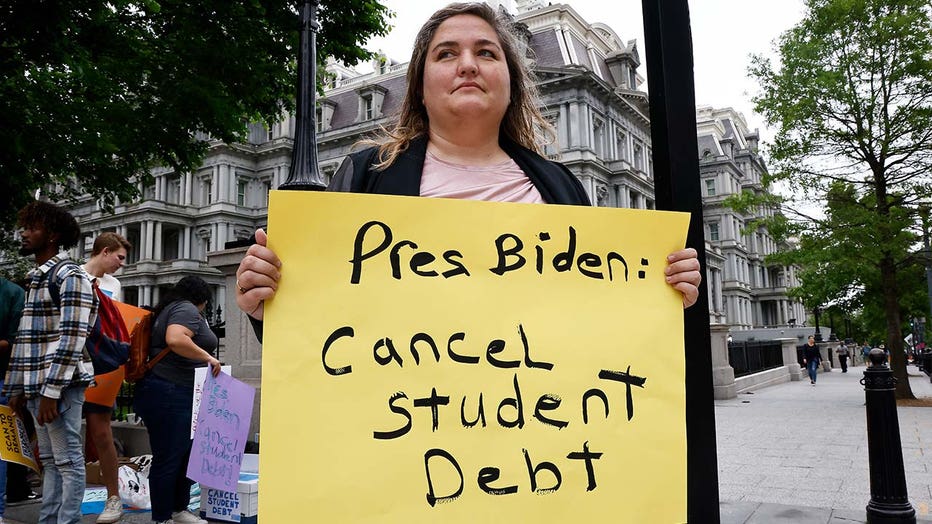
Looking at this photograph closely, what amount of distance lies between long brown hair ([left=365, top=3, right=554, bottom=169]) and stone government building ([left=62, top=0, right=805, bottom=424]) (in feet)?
108

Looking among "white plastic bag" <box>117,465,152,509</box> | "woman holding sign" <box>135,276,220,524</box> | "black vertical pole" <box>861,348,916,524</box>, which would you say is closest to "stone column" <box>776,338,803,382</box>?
"black vertical pole" <box>861,348,916,524</box>

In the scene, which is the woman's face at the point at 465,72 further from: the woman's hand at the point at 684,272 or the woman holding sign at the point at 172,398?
the woman holding sign at the point at 172,398

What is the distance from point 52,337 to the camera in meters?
4.05

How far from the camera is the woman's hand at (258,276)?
1.51m

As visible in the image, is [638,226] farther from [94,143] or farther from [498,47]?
[94,143]

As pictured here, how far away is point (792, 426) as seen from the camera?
1090 centimetres

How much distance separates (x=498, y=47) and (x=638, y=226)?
673mm

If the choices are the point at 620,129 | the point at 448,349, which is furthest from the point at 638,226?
the point at 620,129

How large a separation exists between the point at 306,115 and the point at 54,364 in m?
2.61

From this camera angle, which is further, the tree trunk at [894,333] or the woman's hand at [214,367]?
the tree trunk at [894,333]

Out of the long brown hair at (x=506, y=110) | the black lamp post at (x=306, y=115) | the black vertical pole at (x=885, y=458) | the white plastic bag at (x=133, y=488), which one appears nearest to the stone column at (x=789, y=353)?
the black vertical pole at (x=885, y=458)

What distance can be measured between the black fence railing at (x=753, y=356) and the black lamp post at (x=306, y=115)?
15.2 meters

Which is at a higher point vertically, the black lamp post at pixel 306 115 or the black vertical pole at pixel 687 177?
the black lamp post at pixel 306 115

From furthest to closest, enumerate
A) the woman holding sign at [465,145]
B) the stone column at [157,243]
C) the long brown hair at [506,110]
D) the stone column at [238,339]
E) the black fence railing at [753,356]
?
1. the stone column at [157,243]
2. the black fence railing at [753,356]
3. the stone column at [238,339]
4. the long brown hair at [506,110]
5. the woman holding sign at [465,145]
